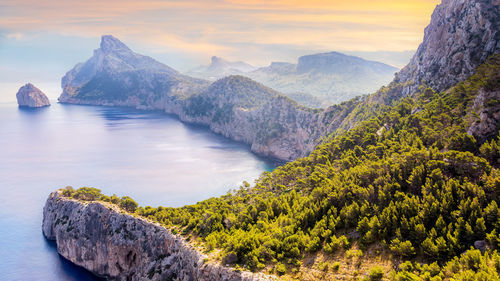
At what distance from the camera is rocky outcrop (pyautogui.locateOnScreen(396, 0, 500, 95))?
7344cm

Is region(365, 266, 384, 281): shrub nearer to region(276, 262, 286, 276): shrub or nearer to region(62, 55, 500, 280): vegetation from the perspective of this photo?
region(62, 55, 500, 280): vegetation

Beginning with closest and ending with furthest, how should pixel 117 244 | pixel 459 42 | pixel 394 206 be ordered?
pixel 394 206
pixel 117 244
pixel 459 42

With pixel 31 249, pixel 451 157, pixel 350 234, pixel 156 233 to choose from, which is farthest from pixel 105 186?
pixel 451 157

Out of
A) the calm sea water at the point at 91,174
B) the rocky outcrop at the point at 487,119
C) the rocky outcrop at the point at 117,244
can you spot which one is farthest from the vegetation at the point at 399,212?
the calm sea water at the point at 91,174

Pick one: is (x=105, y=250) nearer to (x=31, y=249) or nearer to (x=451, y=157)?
(x=31, y=249)

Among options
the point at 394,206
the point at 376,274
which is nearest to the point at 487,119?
the point at 394,206

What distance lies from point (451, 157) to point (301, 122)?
130 meters

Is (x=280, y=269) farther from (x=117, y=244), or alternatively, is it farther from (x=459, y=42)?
(x=459, y=42)

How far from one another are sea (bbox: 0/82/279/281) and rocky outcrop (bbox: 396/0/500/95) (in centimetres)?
7362

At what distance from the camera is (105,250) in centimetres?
6769

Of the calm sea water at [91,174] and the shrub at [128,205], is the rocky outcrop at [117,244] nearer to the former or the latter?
the shrub at [128,205]

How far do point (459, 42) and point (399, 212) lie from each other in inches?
2595

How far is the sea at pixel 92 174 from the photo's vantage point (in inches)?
3002

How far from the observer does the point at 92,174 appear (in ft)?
417
